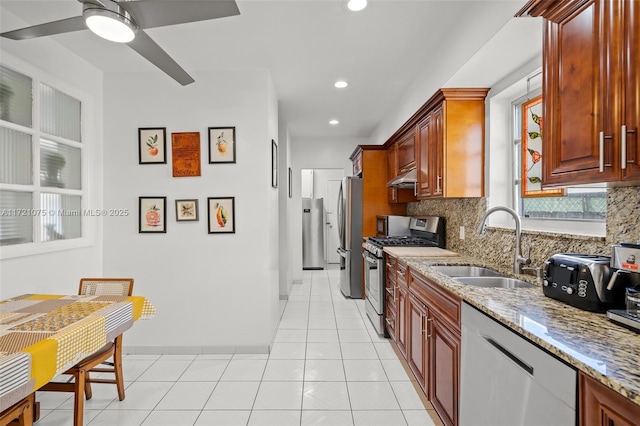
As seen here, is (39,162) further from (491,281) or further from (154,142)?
(491,281)

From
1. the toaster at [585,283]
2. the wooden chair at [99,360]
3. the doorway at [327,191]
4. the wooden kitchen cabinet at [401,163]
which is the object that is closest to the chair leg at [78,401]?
the wooden chair at [99,360]

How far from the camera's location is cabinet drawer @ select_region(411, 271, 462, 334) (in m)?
1.74

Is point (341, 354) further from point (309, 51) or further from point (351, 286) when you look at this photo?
point (309, 51)

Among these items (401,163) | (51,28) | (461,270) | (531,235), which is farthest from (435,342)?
(51,28)

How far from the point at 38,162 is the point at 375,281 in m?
3.16

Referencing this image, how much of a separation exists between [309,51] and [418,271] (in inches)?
77.4

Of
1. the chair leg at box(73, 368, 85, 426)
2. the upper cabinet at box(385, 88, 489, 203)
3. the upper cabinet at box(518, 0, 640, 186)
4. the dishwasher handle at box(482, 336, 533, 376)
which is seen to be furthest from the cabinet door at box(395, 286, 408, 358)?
the chair leg at box(73, 368, 85, 426)

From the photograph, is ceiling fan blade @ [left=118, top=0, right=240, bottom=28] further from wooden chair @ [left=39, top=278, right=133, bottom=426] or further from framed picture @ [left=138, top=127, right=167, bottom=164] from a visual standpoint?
wooden chair @ [left=39, top=278, right=133, bottom=426]

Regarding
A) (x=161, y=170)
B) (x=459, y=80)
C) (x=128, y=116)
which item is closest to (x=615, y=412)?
(x=459, y=80)

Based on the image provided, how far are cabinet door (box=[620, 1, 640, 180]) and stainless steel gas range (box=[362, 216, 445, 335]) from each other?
8.10 feet

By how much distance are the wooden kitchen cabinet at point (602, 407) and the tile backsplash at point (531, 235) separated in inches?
36.7

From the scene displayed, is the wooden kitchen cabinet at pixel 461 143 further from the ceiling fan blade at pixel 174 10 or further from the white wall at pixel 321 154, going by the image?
the white wall at pixel 321 154

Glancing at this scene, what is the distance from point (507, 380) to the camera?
4.14 feet

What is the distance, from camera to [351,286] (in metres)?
5.02
